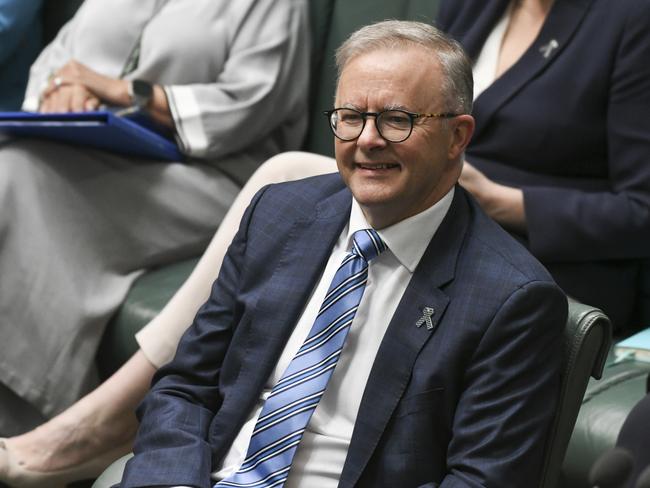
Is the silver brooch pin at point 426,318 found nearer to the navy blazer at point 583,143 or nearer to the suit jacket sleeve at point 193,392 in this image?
the suit jacket sleeve at point 193,392

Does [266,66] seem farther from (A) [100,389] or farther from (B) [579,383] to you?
(B) [579,383]

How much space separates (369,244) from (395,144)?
155 millimetres

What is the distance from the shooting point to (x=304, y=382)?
1.74 meters

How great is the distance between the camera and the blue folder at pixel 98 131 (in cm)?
253

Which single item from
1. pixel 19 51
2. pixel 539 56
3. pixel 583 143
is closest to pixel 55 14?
pixel 19 51

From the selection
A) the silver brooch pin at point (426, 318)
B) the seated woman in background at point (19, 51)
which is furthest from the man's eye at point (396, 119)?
the seated woman in background at point (19, 51)

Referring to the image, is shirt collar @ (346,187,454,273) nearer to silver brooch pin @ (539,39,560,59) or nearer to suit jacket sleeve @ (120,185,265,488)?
suit jacket sleeve @ (120,185,265,488)

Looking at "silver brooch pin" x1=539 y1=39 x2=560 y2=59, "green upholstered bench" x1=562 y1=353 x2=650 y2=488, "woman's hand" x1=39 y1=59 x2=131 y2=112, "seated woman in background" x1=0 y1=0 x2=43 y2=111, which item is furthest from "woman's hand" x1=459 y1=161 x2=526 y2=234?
"seated woman in background" x1=0 y1=0 x2=43 y2=111

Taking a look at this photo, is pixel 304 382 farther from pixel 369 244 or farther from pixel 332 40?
pixel 332 40

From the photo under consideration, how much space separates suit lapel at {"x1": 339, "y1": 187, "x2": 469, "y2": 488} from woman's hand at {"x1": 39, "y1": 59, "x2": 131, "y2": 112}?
1424mm

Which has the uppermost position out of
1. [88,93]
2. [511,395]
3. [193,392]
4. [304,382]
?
[511,395]

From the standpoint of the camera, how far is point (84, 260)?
110 inches

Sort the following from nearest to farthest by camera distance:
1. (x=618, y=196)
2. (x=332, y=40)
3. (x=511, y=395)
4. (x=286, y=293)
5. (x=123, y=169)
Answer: (x=511, y=395)
(x=286, y=293)
(x=618, y=196)
(x=123, y=169)
(x=332, y=40)

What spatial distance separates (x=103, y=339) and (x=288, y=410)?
1.15 meters
